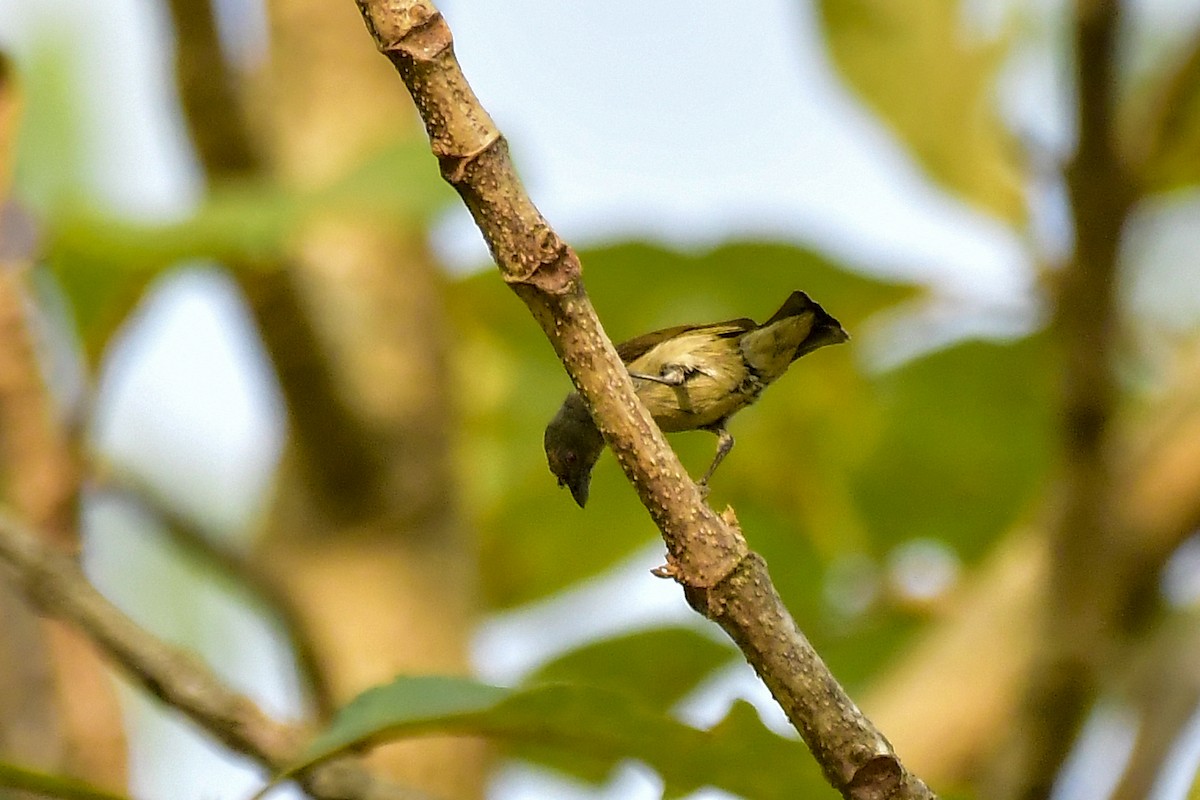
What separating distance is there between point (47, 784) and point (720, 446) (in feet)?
2.27

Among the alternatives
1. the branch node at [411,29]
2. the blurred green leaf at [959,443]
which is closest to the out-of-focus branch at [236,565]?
the blurred green leaf at [959,443]

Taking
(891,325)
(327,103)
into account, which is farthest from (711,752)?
(327,103)

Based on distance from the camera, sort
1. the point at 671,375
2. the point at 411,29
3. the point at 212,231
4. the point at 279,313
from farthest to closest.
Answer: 1. the point at 279,313
2. the point at 212,231
3. the point at 671,375
4. the point at 411,29

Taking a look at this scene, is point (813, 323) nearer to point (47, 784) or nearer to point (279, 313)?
point (47, 784)

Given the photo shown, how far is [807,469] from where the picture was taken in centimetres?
309

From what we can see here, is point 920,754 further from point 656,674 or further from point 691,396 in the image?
point 691,396

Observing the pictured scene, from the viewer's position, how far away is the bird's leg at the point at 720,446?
122 centimetres

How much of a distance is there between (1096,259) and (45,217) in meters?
1.65

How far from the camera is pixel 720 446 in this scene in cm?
134

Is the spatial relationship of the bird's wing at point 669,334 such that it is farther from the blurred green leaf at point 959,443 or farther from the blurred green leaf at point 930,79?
the blurred green leaf at point 959,443

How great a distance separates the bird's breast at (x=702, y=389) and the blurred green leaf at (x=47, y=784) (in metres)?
0.62

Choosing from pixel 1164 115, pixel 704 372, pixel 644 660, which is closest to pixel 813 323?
pixel 704 372

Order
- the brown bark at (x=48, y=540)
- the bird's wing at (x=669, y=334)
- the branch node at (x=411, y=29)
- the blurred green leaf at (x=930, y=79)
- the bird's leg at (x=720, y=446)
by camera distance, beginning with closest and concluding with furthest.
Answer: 1. the branch node at (x=411, y=29)
2. the bird's leg at (x=720, y=446)
3. the bird's wing at (x=669, y=334)
4. the brown bark at (x=48, y=540)
5. the blurred green leaf at (x=930, y=79)

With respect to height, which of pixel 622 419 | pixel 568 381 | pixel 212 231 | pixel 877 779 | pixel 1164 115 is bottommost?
pixel 877 779
